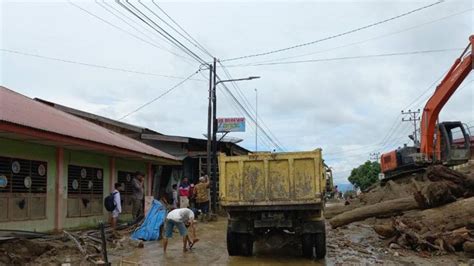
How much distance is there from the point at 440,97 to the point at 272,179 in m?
10.9

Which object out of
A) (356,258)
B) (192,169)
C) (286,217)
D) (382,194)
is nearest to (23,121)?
(286,217)

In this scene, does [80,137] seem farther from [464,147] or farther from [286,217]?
[464,147]

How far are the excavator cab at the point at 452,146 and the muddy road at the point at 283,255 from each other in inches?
246

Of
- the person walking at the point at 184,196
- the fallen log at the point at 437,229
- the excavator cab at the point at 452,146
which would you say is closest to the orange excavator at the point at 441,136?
the excavator cab at the point at 452,146

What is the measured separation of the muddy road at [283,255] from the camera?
437 inches

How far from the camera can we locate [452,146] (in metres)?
19.5

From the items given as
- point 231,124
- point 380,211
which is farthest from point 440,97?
point 231,124

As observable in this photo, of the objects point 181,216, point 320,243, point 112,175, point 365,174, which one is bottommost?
point 320,243

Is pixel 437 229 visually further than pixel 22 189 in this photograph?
Yes

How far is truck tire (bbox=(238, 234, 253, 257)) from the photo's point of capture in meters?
11.9

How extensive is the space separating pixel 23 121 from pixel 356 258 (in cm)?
846

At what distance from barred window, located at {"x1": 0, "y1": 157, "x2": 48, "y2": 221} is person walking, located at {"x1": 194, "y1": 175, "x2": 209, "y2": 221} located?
8.18m

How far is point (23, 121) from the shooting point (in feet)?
36.9

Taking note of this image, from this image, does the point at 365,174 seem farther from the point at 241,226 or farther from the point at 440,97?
the point at 241,226
